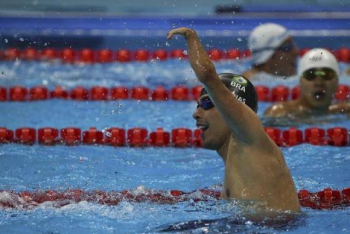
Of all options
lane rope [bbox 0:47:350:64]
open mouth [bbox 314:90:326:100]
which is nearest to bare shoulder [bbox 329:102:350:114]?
open mouth [bbox 314:90:326:100]

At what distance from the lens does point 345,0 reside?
8.62m

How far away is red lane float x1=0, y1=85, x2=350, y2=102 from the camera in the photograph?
6168 millimetres

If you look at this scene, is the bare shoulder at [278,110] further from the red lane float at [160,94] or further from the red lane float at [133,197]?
the red lane float at [133,197]

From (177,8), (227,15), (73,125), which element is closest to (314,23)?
(227,15)

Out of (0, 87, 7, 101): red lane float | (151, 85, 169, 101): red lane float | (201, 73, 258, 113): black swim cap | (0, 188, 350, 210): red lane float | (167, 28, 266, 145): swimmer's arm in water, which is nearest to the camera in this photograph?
(167, 28, 266, 145): swimmer's arm in water

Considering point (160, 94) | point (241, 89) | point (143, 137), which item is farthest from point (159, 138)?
point (241, 89)

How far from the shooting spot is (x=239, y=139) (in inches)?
120

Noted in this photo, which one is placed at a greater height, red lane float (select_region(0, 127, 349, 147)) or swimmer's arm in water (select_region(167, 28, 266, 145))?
swimmer's arm in water (select_region(167, 28, 266, 145))

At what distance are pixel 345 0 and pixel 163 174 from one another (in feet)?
15.6

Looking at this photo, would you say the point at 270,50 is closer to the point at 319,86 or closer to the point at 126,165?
the point at 319,86


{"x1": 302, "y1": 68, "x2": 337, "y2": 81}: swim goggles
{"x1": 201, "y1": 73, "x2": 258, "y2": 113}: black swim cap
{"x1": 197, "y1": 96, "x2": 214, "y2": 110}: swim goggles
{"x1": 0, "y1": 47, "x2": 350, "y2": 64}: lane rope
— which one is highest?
{"x1": 0, "y1": 47, "x2": 350, "y2": 64}: lane rope

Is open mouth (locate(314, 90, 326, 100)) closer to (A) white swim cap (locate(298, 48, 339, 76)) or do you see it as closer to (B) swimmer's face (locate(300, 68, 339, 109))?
(B) swimmer's face (locate(300, 68, 339, 109))

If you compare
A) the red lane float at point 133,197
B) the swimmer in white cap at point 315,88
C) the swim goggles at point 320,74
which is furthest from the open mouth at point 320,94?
the red lane float at point 133,197

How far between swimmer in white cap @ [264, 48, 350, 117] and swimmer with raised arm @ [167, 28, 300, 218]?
92.4 inches
